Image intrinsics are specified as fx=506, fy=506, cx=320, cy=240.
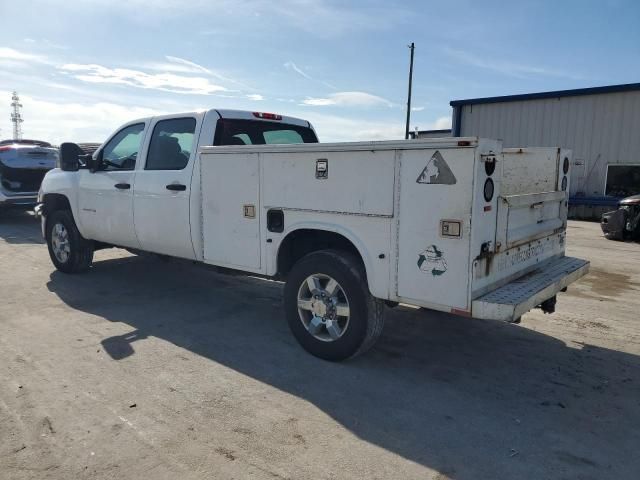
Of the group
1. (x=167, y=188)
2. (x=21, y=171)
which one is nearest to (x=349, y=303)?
(x=167, y=188)

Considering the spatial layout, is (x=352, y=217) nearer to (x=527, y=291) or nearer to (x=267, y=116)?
(x=527, y=291)

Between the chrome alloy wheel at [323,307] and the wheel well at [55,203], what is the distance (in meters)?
4.49

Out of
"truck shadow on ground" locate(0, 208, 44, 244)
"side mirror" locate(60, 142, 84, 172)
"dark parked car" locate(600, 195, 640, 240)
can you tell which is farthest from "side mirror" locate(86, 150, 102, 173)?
"dark parked car" locate(600, 195, 640, 240)

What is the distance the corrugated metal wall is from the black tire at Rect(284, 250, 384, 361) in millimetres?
16683

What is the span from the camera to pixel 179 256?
5504mm

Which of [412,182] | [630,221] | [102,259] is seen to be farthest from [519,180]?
[630,221]

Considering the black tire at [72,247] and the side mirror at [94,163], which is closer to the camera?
the side mirror at [94,163]

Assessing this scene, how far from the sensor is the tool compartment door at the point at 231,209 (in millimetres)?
4605

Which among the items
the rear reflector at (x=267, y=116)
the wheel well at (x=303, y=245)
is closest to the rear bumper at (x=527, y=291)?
the wheel well at (x=303, y=245)

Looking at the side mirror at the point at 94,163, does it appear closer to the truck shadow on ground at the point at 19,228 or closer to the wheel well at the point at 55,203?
the wheel well at the point at 55,203

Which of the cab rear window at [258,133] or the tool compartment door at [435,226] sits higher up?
the cab rear window at [258,133]

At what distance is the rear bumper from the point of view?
3.35 metres

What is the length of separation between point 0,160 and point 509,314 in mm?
13097

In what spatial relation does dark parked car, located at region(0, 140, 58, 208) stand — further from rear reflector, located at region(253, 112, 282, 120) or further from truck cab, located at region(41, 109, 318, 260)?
rear reflector, located at region(253, 112, 282, 120)
